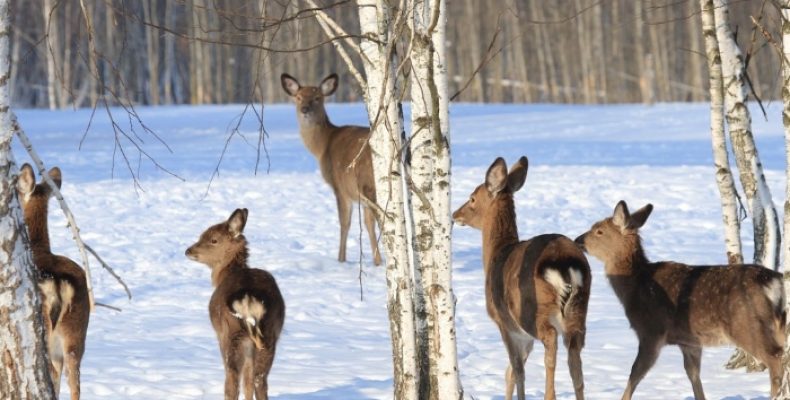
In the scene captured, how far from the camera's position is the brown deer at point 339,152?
12.5 m

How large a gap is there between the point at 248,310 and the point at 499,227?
6.37 feet

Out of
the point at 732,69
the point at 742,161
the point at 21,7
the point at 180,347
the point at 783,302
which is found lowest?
the point at 180,347

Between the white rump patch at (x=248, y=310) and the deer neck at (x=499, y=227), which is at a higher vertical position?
the deer neck at (x=499, y=227)

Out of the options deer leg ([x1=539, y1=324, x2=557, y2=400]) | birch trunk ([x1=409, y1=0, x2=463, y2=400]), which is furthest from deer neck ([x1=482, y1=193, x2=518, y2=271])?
birch trunk ([x1=409, y1=0, x2=463, y2=400])

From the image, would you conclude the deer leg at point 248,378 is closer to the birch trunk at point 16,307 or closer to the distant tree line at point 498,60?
the birch trunk at point 16,307

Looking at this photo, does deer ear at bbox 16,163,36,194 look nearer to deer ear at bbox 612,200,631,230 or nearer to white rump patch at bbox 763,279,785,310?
deer ear at bbox 612,200,631,230

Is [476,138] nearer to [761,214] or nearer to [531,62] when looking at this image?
[761,214]

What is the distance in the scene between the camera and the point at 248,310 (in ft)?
22.2

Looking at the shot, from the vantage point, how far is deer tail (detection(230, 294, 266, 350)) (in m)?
6.77

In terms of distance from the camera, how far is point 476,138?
2653 cm

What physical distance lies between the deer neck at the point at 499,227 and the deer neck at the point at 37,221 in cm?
281

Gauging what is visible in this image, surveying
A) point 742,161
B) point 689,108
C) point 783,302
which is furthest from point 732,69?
point 689,108

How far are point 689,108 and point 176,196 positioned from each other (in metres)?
20.8

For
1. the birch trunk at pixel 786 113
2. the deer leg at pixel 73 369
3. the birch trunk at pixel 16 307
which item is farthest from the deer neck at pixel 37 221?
the birch trunk at pixel 786 113
